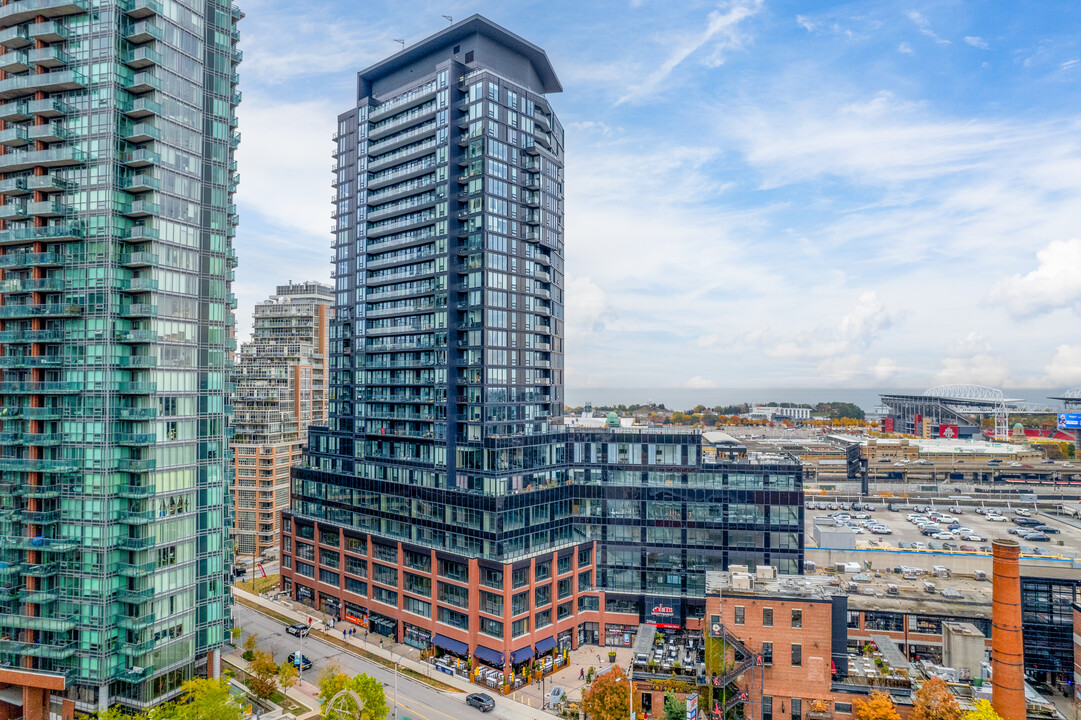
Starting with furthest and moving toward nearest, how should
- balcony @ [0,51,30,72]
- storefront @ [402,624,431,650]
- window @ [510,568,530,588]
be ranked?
storefront @ [402,624,431,650], window @ [510,568,530,588], balcony @ [0,51,30,72]

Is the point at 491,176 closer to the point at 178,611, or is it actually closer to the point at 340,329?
the point at 340,329

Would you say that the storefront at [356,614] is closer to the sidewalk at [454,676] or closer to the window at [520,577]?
the sidewalk at [454,676]

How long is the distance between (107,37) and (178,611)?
57159mm

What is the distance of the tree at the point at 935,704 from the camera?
51.7 m

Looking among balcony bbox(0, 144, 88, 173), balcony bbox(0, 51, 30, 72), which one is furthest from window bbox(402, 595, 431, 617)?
balcony bbox(0, 51, 30, 72)

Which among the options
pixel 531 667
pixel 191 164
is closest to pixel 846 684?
pixel 531 667

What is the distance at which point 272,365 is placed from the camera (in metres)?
139

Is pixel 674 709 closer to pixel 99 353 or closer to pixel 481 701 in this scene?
pixel 481 701

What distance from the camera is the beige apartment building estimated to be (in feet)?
422

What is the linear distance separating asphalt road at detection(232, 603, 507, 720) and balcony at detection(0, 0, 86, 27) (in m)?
76.3

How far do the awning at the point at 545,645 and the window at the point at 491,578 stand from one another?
9.67m

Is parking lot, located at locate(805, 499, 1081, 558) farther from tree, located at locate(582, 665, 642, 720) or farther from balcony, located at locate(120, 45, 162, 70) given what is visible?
balcony, located at locate(120, 45, 162, 70)

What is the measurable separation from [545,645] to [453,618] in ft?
40.6

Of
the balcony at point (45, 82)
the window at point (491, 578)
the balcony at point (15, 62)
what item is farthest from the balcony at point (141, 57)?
the window at point (491, 578)
